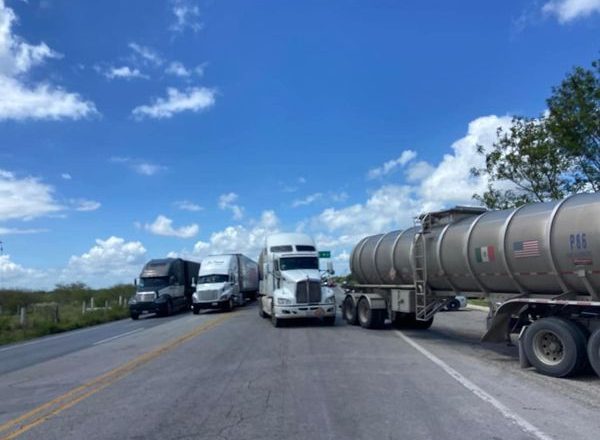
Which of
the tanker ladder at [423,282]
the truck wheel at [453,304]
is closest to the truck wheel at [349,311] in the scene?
the truck wheel at [453,304]

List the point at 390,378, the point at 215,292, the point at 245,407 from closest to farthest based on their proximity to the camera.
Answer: the point at 245,407 < the point at 390,378 < the point at 215,292

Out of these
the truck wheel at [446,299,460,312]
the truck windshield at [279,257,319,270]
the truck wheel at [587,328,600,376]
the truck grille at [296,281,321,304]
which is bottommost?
the truck wheel at [587,328,600,376]

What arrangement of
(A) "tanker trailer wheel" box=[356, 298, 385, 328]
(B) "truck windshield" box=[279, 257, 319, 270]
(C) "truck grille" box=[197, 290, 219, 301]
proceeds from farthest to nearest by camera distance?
(C) "truck grille" box=[197, 290, 219, 301]
(B) "truck windshield" box=[279, 257, 319, 270]
(A) "tanker trailer wheel" box=[356, 298, 385, 328]

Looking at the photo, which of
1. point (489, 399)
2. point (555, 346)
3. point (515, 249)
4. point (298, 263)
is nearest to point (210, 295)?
point (298, 263)

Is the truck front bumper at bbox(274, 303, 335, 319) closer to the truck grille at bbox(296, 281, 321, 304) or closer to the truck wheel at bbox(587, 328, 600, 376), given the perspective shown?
the truck grille at bbox(296, 281, 321, 304)

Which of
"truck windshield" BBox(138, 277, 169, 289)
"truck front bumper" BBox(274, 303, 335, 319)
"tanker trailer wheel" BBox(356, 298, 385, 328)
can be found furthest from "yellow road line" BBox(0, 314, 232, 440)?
"truck windshield" BBox(138, 277, 169, 289)

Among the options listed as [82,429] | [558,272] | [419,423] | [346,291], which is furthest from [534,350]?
[346,291]

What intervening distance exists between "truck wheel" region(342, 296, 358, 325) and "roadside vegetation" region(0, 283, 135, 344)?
45.1 feet

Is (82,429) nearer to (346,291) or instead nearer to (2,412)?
(2,412)

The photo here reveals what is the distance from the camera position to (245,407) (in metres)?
7.62

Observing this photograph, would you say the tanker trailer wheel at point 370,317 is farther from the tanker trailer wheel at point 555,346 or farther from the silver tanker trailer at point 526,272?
the tanker trailer wheel at point 555,346

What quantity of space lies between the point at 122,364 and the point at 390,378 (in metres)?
6.13

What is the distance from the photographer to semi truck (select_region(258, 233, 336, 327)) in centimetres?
2030

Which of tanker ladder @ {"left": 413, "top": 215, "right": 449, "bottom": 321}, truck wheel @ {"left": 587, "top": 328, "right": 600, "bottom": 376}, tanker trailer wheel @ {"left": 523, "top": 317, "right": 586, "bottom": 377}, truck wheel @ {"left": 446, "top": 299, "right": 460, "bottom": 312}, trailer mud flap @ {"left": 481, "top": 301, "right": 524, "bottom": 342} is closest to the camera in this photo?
truck wheel @ {"left": 587, "top": 328, "right": 600, "bottom": 376}
